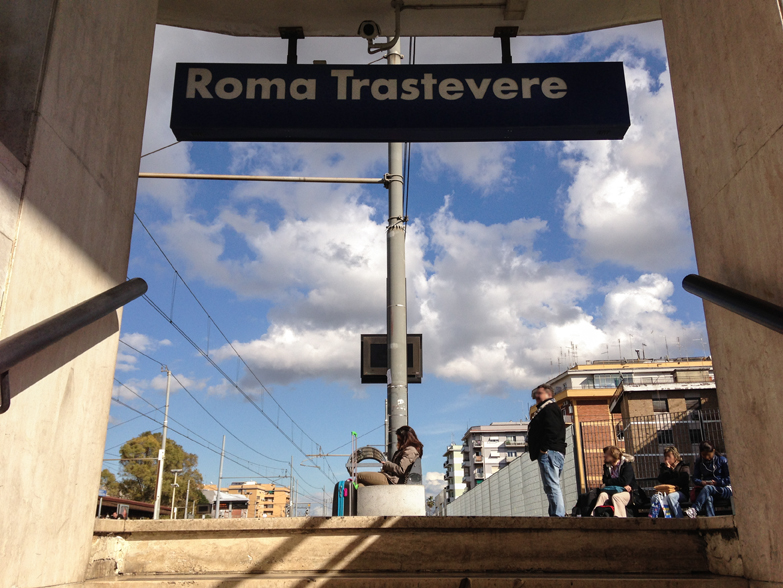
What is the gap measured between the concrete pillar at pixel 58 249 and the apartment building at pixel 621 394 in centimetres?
949

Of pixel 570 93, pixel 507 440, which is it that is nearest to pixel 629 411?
pixel 570 93

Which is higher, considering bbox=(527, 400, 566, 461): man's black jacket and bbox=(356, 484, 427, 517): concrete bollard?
bbox=(527, 400, 566, 461): man's black jacket

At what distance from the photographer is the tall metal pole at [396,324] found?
26.2 feet

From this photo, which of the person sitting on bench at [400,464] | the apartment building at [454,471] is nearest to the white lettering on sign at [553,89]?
the person sitting on bench at [400,464]

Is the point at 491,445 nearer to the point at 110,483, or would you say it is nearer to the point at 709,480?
the point at 110,483

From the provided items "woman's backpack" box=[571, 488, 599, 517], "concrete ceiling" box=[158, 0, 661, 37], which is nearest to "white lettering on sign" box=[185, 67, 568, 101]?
"concrete ceiling" box=[158, 0, 661, 37]

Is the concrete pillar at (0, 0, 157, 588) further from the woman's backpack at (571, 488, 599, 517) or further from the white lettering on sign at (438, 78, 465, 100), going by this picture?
the woman's backpack at (571, 488, 599, 517)

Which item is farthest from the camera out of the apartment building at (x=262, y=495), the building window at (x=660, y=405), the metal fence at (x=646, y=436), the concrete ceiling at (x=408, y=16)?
the apartment building at (x=262, y=495)

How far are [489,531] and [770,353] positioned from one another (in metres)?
1.51

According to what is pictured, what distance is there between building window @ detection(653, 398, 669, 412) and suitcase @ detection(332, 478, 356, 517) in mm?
45419

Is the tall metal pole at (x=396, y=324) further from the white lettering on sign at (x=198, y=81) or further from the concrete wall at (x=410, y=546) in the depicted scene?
the concrete wall at (x=410, y=546)

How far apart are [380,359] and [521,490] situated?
640 centimetres

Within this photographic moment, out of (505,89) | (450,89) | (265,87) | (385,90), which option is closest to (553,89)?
(505,89)

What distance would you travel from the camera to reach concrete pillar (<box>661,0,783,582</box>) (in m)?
2.38
